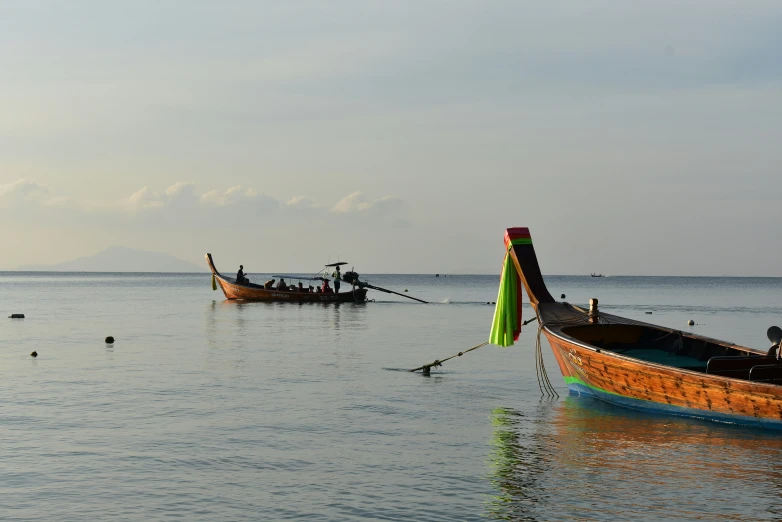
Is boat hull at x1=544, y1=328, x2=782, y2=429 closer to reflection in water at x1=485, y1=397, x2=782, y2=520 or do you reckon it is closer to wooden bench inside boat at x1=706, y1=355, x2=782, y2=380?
reflection in water at x1=485, y1=397, x2=782, y2=520

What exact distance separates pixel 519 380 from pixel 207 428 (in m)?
10.4

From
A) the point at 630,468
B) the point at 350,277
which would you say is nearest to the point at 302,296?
the point at 350,277

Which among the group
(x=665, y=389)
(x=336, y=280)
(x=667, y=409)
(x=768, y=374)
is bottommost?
(x=667, y=409)

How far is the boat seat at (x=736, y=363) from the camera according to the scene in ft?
51.6

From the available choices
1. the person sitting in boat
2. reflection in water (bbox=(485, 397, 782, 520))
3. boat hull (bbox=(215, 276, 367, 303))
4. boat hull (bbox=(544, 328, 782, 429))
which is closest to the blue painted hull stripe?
boat hull (bbox=(544, 328, 782, 429))

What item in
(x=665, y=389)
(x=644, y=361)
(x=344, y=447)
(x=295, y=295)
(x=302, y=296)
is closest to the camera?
(x=344, y=447)

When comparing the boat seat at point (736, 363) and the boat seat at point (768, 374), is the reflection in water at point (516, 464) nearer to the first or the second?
the boat seat at point (736, 363)

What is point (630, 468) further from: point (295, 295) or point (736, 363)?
point (295, 295)

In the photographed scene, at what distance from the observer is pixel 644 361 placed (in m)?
16.2

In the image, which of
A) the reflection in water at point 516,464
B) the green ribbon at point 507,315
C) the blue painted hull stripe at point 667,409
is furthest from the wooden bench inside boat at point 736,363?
the green ribbon at point 507,315

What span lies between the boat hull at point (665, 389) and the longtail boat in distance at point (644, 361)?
0.02 meters

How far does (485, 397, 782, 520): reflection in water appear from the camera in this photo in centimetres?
1023

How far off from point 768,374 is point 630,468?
4940 mm

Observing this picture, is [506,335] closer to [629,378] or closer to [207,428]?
[629,378]
